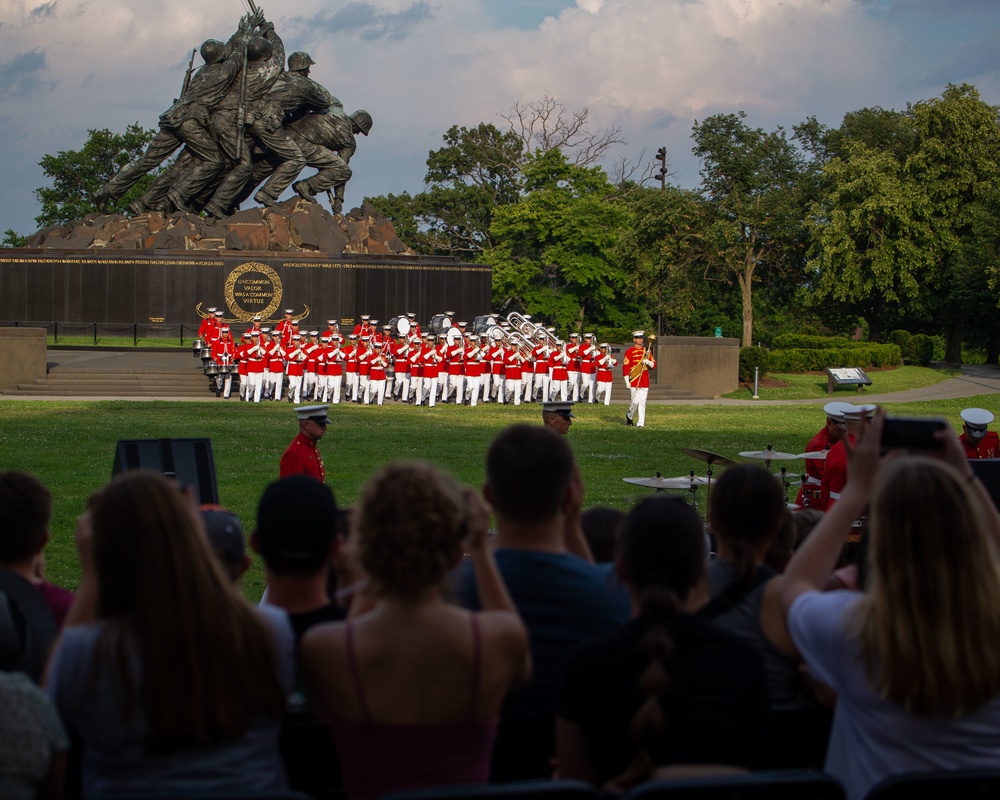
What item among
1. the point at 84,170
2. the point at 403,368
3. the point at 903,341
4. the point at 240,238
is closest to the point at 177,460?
the point at 403,368

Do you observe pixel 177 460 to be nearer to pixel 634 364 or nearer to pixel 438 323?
pixel 634 364

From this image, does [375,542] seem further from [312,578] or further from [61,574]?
[61,574]

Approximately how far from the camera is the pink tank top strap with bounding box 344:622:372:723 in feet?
9.98

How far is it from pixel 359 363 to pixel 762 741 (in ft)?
95.1

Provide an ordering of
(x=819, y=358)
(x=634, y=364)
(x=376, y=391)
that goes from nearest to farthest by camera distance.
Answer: (x=634, y=364) → (x=376, y=391) → (x=819, y=358)

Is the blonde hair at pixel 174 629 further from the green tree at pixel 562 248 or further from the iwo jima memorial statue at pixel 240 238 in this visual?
the green tree at pixel 562 248

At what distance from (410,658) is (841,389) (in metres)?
36.4

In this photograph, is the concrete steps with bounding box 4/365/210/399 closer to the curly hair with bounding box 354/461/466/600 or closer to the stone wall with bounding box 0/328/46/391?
the stone wall with bounding box 0/328/46/391

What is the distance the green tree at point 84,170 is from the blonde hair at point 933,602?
87.2 meters

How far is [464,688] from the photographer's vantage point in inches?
121

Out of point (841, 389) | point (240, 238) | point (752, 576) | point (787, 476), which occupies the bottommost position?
point (841, 389)

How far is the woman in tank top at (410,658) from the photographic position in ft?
9.96

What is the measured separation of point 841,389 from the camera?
124 ft

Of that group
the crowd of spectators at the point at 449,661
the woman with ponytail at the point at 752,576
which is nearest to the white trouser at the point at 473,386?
the woman with ponytail at the point at 752,576
